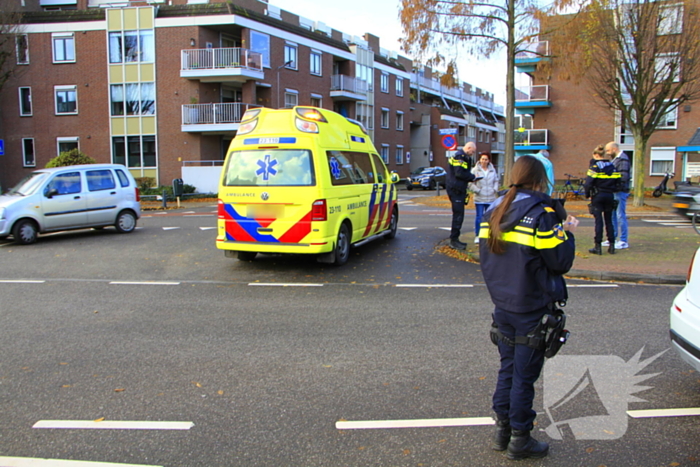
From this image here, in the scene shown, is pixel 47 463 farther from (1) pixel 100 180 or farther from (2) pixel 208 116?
(2) pixel 208 116

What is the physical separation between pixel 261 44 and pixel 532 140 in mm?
18323

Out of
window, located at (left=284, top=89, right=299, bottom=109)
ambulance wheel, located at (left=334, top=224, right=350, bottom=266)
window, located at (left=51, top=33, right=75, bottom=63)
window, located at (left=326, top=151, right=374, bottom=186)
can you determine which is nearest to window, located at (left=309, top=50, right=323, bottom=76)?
window, located at (left=284, top=89, right=299, bottom=109)

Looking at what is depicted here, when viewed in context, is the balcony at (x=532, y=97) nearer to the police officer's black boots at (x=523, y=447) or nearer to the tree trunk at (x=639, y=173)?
the tree trunk at (x=639, y=173)

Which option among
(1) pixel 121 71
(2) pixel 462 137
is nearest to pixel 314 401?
(1) pixel 121 71

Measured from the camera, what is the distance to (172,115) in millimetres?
33094

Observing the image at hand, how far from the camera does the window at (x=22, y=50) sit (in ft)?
109

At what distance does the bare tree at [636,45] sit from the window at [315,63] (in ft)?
71.2

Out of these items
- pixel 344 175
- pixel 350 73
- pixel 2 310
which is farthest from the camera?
pixel 350 73

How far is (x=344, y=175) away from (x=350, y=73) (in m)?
36.4

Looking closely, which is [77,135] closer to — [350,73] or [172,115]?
[172,115]

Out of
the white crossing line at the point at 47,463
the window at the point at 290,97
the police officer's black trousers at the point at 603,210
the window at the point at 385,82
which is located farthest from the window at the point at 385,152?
the white crossing line at the point at 47,463

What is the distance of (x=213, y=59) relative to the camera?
3181cm

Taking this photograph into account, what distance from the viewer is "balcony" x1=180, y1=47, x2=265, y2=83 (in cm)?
3166

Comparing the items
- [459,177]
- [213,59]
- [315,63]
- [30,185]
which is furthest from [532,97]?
[30,185]
